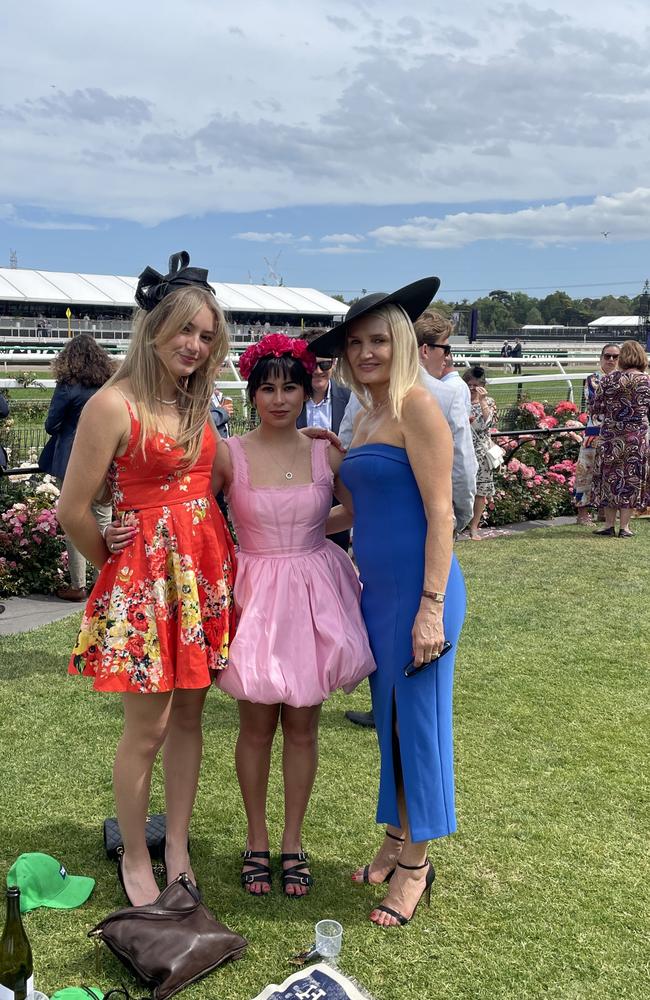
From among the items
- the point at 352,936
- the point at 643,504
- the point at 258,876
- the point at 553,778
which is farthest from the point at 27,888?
the point at 643,504

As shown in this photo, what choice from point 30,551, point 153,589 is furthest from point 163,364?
point 30,551

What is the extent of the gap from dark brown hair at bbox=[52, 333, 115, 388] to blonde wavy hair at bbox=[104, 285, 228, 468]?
10.3ft

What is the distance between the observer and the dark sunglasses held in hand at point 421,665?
2.63 meters

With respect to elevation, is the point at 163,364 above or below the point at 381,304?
below

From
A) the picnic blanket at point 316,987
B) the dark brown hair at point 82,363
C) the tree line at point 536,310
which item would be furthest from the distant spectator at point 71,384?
the tree line at point 536,310

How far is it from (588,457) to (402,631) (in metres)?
7.27

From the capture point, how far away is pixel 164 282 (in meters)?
2.55

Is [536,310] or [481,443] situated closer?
[481,443]

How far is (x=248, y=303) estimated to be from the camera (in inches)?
3098

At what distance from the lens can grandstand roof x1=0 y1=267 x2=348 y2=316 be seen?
220ft

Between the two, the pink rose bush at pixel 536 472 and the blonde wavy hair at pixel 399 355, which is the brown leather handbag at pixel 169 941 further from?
the pink rose bush at pixel 536 472

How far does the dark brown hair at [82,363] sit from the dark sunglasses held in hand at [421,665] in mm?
3724

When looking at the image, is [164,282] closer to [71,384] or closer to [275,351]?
[275,351]

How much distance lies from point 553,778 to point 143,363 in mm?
2625
